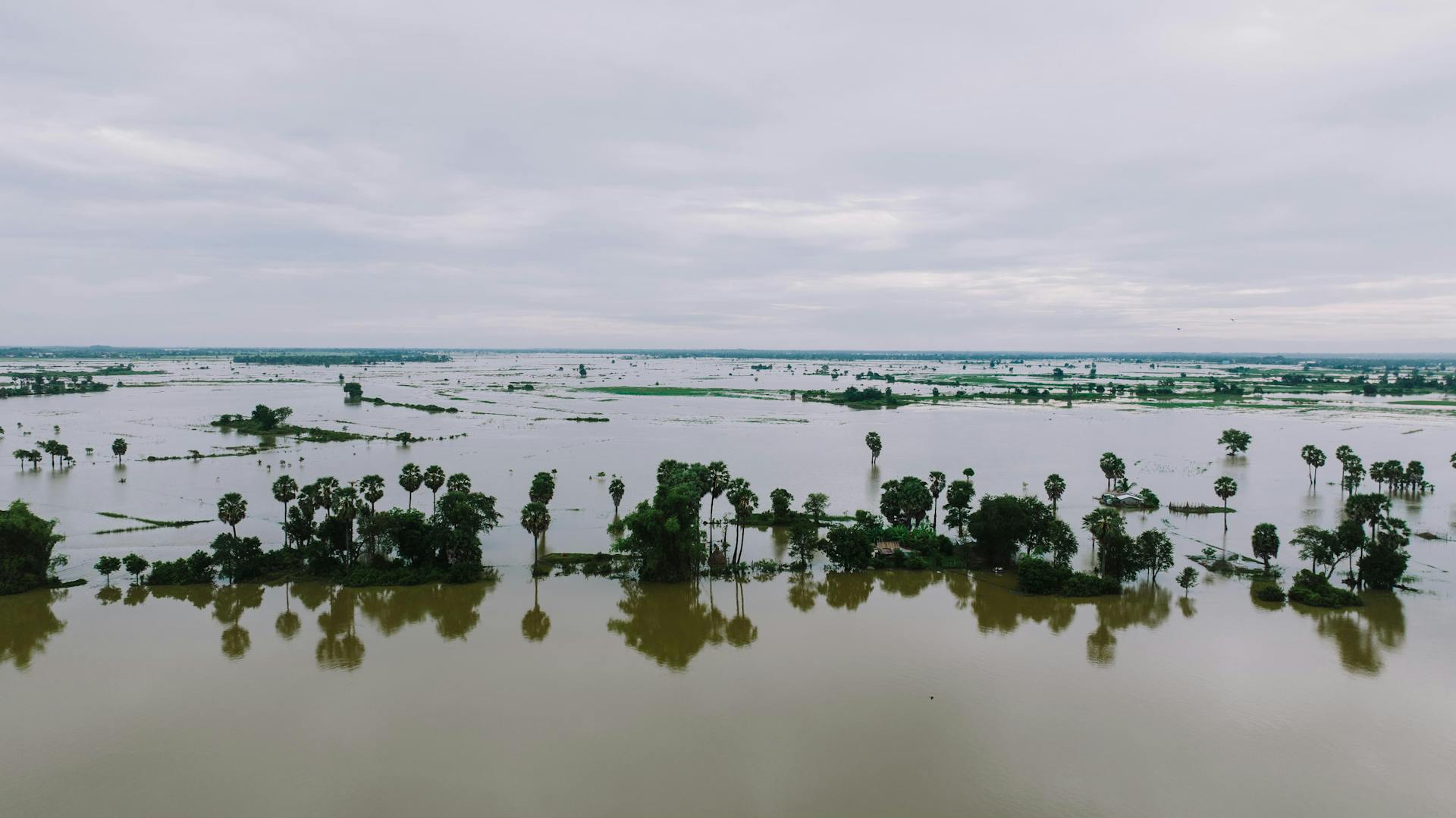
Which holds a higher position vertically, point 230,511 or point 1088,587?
point 230,511

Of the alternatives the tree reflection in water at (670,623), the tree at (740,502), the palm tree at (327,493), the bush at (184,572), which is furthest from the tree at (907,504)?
the bush at (184,572)

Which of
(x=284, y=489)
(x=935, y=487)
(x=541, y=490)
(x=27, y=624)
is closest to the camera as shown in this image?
(x=27, y=624)

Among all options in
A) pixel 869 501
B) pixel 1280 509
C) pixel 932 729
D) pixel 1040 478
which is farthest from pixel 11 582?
pixel 1280 509

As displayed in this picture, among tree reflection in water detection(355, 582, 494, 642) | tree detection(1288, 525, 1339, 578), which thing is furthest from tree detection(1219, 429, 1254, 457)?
tree reflection in water detection(355, 582, 494, 642)

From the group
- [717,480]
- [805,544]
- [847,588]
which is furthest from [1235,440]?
[717,480]

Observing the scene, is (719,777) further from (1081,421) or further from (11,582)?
(1081,421)

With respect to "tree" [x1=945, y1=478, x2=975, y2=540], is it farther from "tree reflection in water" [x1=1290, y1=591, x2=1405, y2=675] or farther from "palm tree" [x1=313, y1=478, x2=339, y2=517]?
"palm tree" [x1=313, y1=478, x2=339, y2=517]

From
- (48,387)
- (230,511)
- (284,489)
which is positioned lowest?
(230,511)

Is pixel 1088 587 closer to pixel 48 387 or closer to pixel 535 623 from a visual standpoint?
pixel 535 623

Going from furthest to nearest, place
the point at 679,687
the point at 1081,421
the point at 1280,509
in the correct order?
the point at 1081,421 < the point at 1280,509 < the point at 679,687
